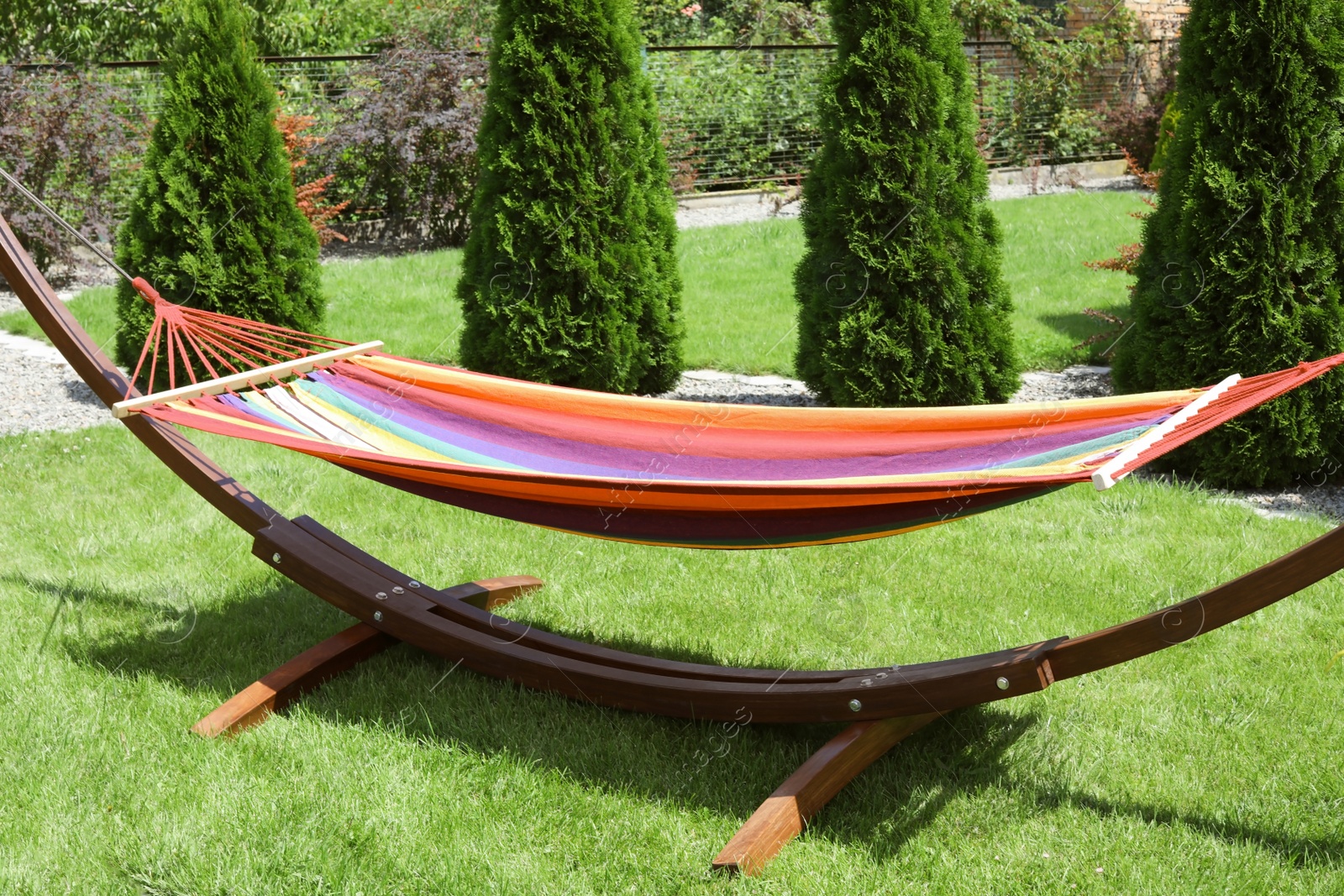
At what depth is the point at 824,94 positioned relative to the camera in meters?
4.59

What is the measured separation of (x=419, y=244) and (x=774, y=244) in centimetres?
304

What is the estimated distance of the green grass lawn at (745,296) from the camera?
236 inches

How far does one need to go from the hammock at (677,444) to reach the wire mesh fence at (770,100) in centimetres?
643

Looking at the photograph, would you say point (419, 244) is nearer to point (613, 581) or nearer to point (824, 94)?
point (824, 94)

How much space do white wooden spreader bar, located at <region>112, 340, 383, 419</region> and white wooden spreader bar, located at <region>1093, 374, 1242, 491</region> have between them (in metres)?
1.90

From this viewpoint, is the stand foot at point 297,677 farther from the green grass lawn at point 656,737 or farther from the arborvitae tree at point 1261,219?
the arborvitae tree at point 1261,219

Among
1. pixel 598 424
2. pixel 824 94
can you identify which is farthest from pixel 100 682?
pixel 824 94

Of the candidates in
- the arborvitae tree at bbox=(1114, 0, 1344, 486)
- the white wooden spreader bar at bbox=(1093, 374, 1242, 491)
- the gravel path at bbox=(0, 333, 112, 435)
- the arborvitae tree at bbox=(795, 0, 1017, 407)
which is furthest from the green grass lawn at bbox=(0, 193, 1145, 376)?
the white wooden spreader bar at bbox=(1093, 374, 1242, 491)

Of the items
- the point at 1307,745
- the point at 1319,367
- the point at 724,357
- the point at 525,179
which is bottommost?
the point at 1307,745

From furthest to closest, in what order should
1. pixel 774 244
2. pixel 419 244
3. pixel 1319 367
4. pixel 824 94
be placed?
pixel 419 244, pixel 774 244, pixel 824 94, pixel 1319 367

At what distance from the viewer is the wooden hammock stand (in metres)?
2.02

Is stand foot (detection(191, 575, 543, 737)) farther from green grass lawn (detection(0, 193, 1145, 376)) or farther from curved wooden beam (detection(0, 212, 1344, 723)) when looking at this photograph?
green grass lawn (detection(0, 193, 1145, 376))

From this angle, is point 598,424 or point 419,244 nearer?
point 598,424

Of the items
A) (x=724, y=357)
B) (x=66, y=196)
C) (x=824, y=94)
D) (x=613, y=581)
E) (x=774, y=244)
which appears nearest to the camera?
(x=613, y=581)
